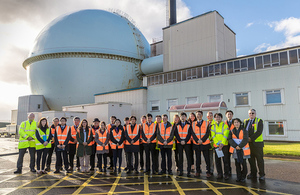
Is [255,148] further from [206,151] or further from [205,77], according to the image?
[205,77]

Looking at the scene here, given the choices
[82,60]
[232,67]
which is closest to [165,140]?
[232,67]

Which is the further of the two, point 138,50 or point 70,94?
point 138,50

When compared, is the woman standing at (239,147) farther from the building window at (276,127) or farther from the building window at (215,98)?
the building window at (215,98)

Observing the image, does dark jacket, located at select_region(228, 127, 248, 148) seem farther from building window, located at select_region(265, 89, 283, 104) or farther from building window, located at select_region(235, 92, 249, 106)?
building window, located at select_region(235, 92, 249, 106)

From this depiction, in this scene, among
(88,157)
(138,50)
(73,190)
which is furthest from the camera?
(138,50)

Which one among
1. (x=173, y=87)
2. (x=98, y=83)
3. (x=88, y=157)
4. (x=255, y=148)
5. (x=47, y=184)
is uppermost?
(x=98, y=83)

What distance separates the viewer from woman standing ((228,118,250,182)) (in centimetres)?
639

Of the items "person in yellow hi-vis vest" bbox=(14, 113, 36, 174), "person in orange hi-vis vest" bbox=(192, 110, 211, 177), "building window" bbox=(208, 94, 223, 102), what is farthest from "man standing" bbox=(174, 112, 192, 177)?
"building window" bbox=(208, 94, 223, 102)

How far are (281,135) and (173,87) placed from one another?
37.3 feet

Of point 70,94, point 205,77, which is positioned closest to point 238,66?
point 205,77

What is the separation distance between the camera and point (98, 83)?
32875mm

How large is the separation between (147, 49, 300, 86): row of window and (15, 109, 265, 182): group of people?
13706mm

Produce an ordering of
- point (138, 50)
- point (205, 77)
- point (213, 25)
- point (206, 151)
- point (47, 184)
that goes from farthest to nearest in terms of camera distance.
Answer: point (138, 50), point (213, 25), point (205, 77), point (206, 151), point (47, 184)

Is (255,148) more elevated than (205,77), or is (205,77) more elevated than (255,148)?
(205,77)
